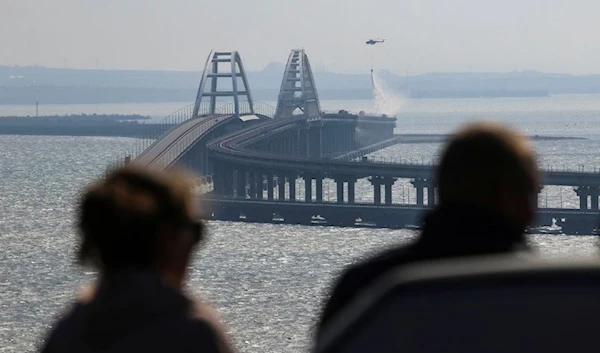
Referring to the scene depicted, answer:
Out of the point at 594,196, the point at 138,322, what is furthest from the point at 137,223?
the point at 594,196

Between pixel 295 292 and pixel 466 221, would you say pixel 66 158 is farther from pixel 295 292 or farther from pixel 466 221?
pixel 466 221

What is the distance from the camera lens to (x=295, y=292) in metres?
45.5

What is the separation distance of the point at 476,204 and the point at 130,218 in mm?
799

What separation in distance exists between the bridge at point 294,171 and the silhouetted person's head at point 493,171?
44695 millimetres

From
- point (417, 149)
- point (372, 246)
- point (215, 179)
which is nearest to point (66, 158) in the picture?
point (417, 149)

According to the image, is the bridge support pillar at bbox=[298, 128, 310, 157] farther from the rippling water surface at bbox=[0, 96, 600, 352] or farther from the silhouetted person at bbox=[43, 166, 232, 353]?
the silhouetted person at bbox=[43, 166, 232, 353]

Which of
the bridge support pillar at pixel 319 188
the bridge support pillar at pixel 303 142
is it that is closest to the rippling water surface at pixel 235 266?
the bridge support pillar at pixel 319 188

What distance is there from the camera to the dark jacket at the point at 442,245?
12.0 feet

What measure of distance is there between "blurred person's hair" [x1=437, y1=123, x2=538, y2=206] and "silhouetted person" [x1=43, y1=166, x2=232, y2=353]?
633 mm

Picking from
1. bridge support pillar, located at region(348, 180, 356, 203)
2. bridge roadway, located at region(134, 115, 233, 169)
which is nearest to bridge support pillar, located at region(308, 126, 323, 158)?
bridge roadway, located at region(134, 115, 233, 169)

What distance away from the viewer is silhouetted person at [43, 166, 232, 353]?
343cm

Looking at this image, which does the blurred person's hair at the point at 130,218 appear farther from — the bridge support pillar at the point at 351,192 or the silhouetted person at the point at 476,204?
the bridge support pillar at the point at 351,192

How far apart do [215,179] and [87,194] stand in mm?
89921

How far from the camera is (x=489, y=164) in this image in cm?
352
